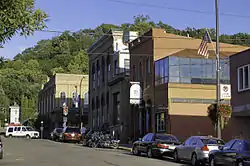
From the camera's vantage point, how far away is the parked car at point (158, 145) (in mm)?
24920

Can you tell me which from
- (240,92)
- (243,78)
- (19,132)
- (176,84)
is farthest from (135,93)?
(19,132)

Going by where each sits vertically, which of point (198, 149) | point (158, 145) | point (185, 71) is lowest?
point (158, 145)

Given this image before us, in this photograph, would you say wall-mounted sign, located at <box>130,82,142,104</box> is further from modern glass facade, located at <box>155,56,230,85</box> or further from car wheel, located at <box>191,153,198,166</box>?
car wheel, located at <box>191,153,198,166</box>

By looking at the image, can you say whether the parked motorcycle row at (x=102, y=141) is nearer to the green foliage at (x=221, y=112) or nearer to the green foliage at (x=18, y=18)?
the green foliage at (x=221, y=112)

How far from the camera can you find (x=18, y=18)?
31.7ft

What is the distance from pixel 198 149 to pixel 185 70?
1756cm

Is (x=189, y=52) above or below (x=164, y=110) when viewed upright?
above

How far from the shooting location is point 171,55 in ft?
122

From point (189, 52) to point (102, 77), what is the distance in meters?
20.5

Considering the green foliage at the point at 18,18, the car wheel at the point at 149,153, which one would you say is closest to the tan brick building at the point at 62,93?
the car wheel at the point at 149,153

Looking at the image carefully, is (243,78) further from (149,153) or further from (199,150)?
(199,150)

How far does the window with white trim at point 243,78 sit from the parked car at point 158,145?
5301mm

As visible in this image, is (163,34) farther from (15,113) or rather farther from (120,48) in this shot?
(15,113)

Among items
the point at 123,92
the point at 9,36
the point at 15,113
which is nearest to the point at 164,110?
the point at 123,92
